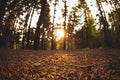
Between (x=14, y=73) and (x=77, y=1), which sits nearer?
(x=14, y=73)

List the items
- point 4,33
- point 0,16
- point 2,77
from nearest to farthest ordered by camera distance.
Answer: point 2,77, point 0,16, point 4,33

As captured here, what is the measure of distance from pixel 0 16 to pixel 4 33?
17.4m

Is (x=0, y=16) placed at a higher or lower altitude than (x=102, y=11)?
lower

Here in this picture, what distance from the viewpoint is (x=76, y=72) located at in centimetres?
766

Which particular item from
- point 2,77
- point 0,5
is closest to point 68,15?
point 0,5

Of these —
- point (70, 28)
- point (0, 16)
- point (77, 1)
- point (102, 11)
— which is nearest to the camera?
point (0, 16)

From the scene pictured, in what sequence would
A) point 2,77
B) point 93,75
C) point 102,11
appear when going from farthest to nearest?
point 102,11, point 93,75, point 2,77

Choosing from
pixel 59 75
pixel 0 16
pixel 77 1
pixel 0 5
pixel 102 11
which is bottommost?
pixel 59 75

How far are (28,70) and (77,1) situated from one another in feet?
97.1

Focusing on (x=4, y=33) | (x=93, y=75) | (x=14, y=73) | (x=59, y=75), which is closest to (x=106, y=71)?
(x=93, y=75)

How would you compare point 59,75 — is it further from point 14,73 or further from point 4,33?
point 4,33

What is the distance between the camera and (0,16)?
8.74 meters

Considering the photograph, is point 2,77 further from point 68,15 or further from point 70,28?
point 70,28

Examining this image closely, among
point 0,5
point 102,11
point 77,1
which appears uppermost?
point 77,1
